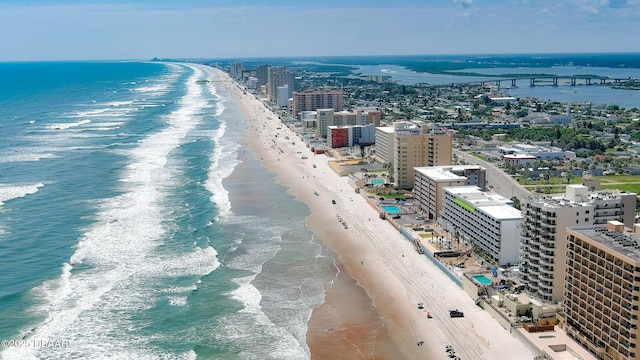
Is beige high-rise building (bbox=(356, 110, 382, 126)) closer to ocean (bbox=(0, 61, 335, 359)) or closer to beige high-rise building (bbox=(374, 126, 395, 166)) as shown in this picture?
beige high-rise building (bbox=(374, 126, 395, 166))

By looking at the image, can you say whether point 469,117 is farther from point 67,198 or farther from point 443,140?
point 67,198

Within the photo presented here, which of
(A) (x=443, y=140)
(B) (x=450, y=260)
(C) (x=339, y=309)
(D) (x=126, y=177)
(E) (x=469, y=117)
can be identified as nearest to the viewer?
(C) (x=339, y=309)

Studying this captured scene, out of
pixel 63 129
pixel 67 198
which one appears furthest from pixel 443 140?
pixel 63 129

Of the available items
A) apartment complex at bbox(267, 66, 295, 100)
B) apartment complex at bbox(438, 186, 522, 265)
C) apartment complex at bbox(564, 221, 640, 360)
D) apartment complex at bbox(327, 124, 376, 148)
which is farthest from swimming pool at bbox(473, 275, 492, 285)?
apartment complex at bbox(267, 66, 295, 100)

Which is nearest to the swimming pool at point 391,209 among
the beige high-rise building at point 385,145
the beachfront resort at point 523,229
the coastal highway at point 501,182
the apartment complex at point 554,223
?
the beachfront resort at point 523,229

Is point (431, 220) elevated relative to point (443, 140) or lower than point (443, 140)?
lower

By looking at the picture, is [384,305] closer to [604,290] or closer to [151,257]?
[604,290]

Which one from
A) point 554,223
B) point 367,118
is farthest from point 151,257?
point 367,118
